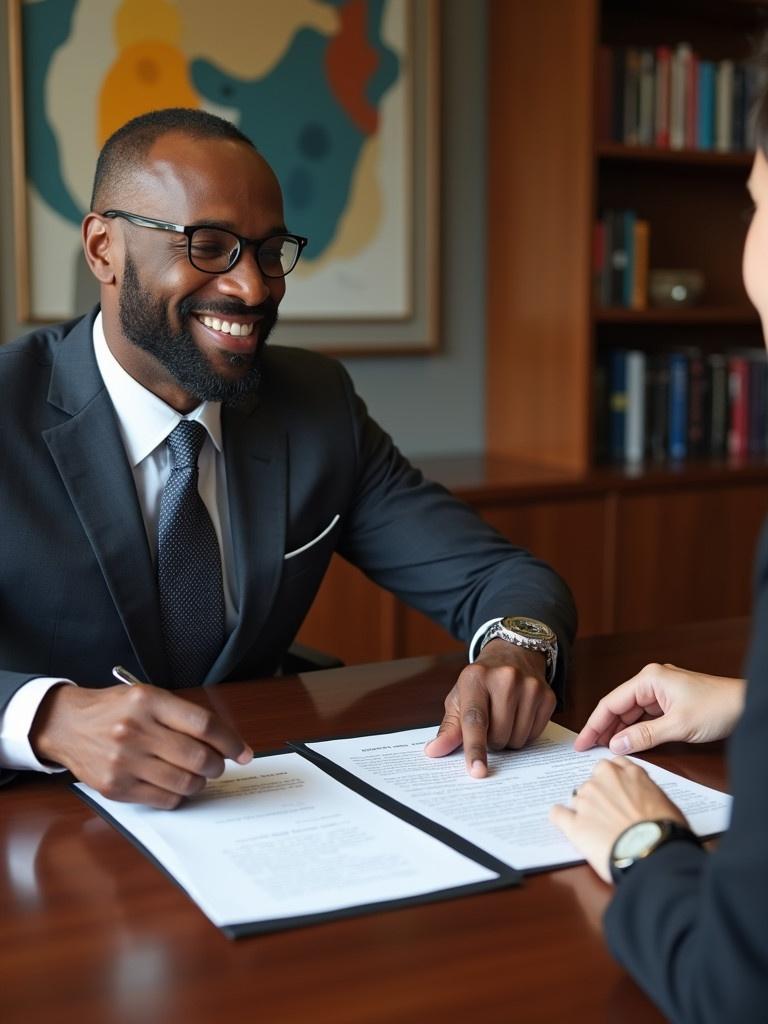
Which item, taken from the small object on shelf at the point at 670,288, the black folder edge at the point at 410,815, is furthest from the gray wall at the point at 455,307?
the black folder edge at the point at 410,815

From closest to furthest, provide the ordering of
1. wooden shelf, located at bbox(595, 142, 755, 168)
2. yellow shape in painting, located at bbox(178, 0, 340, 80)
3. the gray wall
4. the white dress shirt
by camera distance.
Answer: the white dress shirt < yellow shape in painting, located at bbox(178, 0, 340, 80) < wooden shelf, located at bbox(595, 142, 755, 168) < the gray wall

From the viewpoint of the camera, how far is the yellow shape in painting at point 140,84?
322cm

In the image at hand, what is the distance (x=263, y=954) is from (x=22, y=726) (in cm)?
46

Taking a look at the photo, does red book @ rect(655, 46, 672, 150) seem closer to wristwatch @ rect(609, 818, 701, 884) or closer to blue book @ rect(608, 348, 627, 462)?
blue book @ rect(608, 348, 627, 462)

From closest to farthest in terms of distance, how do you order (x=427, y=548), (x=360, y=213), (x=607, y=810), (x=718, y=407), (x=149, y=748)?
(x=607, y=810) < (x=149, y=748) < (x=427, y=548) < (x=360, y=213) < (x=718, y=407)

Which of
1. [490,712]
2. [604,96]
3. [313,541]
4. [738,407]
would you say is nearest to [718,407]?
[738,407]

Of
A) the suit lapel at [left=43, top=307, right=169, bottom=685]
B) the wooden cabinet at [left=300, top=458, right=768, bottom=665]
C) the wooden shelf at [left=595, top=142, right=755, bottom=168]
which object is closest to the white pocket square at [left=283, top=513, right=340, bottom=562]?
the suit lapel at [left=43, top=307, right=169, bottom=685]

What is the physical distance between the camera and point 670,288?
12.5ft

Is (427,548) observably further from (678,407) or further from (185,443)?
(678,407)

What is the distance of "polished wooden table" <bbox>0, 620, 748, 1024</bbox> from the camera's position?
32.6 inches

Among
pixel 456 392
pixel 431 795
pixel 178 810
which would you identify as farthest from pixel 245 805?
pixel 456 392

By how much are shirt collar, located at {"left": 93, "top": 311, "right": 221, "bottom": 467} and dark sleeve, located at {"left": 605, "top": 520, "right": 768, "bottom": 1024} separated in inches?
43.0

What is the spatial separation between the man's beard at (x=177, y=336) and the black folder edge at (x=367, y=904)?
0.74m

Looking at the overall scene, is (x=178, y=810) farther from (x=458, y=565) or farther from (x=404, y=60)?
(x=404, y=60)
